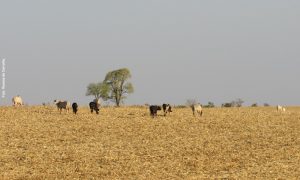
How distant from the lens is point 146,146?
95.6 ft

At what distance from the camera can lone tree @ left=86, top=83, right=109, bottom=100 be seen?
274ft

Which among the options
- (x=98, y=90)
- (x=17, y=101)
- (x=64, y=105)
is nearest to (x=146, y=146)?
(x=64, y=105)

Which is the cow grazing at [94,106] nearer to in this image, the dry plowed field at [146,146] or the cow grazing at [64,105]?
the dry plowed field at [146,146]

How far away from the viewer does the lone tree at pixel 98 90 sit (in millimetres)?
83375

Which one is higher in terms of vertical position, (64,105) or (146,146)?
(64,105)

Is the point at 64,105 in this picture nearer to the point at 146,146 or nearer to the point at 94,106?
the point at 94,106

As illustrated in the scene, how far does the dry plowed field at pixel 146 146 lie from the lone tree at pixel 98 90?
39944 mm

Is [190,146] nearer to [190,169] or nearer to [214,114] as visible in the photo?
[190,169]

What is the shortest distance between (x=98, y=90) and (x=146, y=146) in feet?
186

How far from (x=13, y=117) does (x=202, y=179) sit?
22.3 meters

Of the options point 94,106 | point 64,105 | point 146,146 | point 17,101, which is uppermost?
point 17,101

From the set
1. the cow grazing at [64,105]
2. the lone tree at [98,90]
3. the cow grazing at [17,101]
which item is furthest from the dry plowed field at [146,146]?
the lone tree at [98,90]

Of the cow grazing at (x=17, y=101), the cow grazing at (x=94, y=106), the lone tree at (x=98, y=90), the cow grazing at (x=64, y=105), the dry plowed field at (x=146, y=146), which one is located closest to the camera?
the dry plowed field at (x=146, y=146)

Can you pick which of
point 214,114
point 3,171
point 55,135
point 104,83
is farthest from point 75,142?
point 104,83
